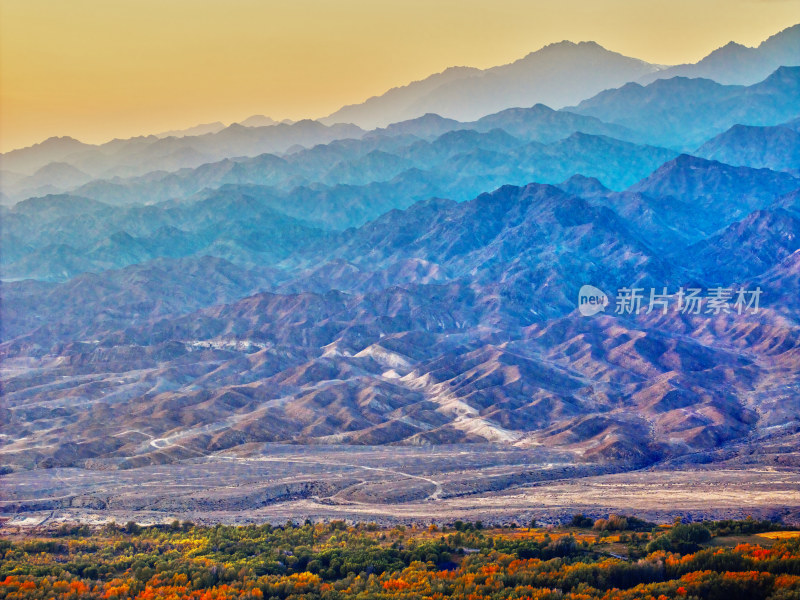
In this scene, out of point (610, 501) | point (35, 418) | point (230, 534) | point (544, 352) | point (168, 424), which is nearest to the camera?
point (230, 534)

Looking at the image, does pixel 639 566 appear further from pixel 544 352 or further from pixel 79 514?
pixel 544 352

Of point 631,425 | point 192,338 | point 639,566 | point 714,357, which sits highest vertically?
point 192,338

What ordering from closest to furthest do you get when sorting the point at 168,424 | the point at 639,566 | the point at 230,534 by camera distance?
1. the point at 639,566
2. the point at 230,534
3. the point at 168,424

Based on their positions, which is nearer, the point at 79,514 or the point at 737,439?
the point at 79,514

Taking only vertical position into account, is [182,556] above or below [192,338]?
below

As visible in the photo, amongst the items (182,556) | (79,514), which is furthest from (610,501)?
(79,514)

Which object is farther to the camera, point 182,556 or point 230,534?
point 230,534

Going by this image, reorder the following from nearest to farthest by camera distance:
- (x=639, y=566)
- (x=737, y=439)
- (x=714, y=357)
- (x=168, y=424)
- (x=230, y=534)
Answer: (x=639, y=566) < (x=230, y=534) < (x=737, y=439) < (x=168, y=424) < (x=714, y=357)

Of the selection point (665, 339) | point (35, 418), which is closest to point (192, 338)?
point (35, 418)

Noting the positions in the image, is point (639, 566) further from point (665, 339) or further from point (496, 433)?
point (665, 339)
